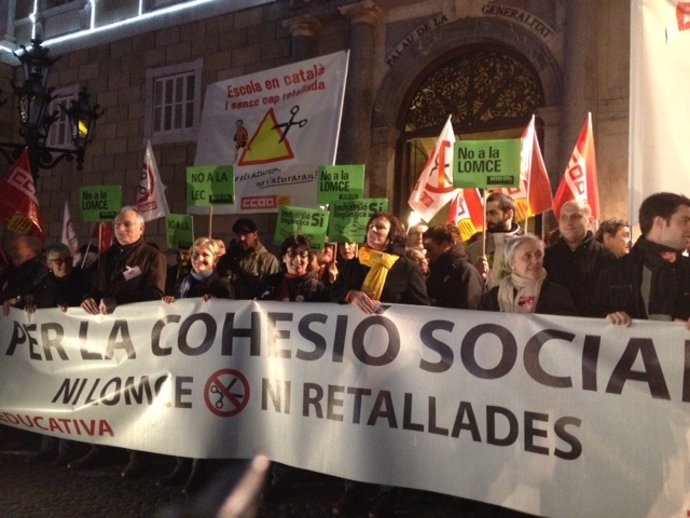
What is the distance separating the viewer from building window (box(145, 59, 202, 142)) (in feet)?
38.8

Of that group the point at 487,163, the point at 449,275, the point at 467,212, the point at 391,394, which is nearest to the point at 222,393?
the point at 391,394

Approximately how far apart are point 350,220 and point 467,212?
1.33 m

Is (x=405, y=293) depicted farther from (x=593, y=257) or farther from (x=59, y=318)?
(x=59, y=318)

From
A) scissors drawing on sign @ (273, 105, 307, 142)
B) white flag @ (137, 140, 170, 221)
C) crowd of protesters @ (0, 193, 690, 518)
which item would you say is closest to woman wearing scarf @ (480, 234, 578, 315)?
crowd of protesters @ (0, 193, 690, 518)

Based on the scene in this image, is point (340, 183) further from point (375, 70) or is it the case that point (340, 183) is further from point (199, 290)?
point (375, 70)

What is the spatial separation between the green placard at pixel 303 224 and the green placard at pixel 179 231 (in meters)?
0.86

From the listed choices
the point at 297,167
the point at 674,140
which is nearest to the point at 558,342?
the point at 674,140

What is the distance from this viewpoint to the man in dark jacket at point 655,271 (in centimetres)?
334

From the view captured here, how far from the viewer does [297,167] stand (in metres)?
7.59

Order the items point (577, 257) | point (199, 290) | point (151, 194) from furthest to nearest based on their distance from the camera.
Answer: point (151, 194) < point (199, 290) < point (577, 257)

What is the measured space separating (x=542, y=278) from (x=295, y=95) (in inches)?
182

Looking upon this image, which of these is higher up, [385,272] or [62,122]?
[62,122]

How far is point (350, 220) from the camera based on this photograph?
235 inches

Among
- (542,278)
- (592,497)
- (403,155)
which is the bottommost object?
(592,497)
